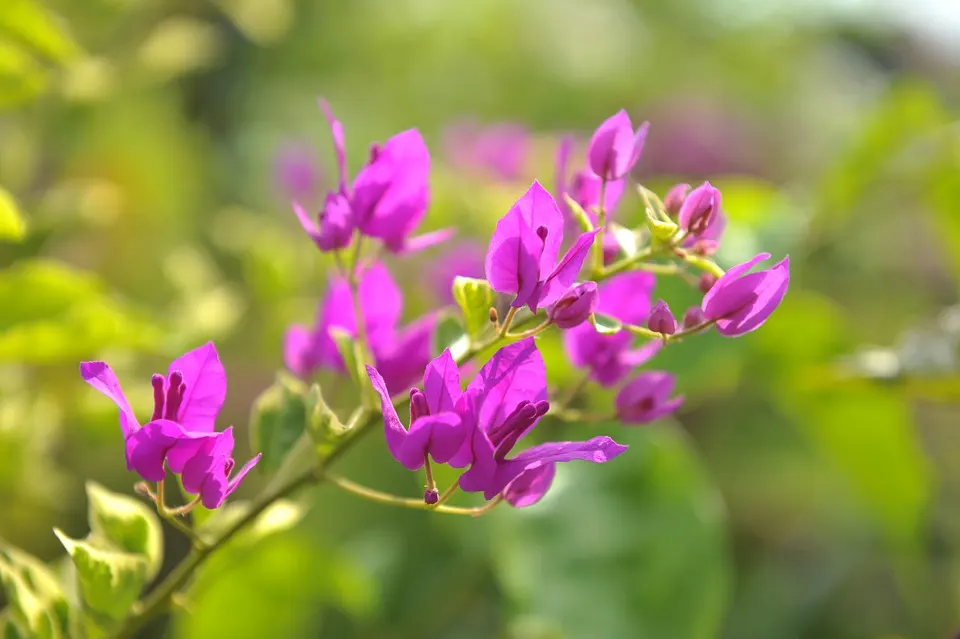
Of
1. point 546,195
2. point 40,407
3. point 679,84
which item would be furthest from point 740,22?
point 546,195

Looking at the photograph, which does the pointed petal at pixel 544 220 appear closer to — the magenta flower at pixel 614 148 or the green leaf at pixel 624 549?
the magenta flower at pixel 614 148

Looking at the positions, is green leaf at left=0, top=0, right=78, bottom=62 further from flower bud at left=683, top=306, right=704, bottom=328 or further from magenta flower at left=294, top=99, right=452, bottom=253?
flower bud at left=683, top=306, right=704, bottom=328

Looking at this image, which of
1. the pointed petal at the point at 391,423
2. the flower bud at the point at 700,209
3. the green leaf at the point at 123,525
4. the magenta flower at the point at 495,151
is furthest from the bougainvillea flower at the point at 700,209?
the magenta flower at the point at 495,151

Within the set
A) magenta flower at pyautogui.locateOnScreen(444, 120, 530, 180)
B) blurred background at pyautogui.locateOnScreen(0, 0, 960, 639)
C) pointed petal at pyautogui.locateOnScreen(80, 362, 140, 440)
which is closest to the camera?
pointed petal at pyautogui.locateOnScreen(80, 362, 140, 440)

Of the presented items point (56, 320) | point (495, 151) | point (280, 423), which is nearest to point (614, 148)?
point (280, 423)

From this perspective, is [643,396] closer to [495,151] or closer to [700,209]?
[700,209]

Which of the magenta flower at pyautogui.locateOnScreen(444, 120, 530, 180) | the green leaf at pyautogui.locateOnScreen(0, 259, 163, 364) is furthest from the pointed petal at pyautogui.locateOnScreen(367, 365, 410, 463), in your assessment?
the magenta flower at pyautogui.locateOnScreen(444, 120, 530, 180)

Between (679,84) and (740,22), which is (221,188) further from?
(740,22)
